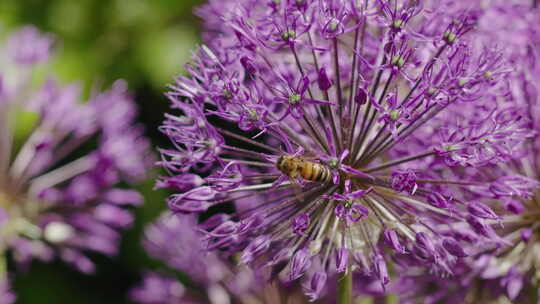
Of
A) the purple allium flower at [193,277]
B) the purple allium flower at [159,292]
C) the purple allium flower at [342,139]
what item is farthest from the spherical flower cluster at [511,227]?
the purple allium flower at [159,292]

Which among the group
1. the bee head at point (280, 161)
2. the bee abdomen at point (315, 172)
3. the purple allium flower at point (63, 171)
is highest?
the bee head at point (280, 161)

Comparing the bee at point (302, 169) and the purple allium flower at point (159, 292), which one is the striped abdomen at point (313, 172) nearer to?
the bee at point (302, 169)

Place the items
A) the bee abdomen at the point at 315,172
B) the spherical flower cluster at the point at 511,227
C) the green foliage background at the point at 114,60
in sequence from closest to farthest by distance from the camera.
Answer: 1. the bee abdomen at the point at 315,172
2. the spherical flower cluster at the point at 511,227
3. the green foliage background at the point at 114,60

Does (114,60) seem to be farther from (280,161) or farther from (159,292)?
(280,161)

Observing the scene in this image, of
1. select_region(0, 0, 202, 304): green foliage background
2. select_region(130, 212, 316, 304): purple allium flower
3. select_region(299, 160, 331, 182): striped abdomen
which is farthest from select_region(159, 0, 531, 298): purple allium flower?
select_region(0, 0, 202, 304): green foliage background

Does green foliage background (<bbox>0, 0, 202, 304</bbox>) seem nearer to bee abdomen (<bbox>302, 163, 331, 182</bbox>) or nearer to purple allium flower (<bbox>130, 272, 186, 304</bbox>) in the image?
purple allium flower (<bbox>130, 272, 186, 304</bbox>)

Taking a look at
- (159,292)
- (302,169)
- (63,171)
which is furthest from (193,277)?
(302,169)

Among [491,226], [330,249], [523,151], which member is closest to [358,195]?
[330,249]
